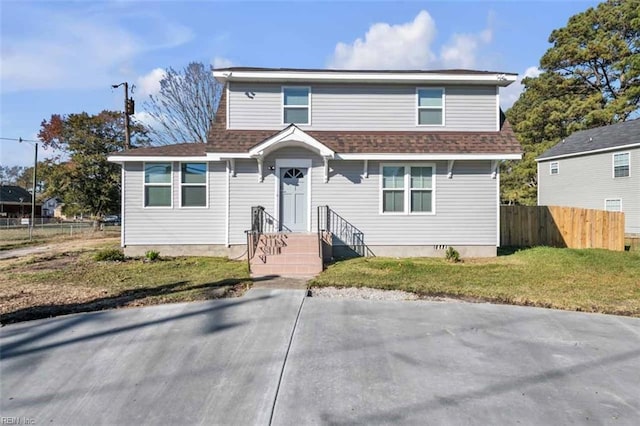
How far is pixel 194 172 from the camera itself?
39.8ft

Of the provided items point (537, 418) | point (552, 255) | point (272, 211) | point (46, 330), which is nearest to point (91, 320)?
point (46, 330)

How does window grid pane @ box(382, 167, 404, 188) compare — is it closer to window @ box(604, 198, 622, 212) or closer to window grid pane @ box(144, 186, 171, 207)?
window grid pane @ box(144, 186, 171, 207)

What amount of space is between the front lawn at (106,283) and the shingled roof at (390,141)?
361 cm

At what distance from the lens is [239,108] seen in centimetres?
1223

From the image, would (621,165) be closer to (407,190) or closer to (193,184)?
(407,190)

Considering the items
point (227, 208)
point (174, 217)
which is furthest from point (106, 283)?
point (227, 208)

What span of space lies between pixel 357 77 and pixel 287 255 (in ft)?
19.9

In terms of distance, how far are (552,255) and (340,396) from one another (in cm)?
1070

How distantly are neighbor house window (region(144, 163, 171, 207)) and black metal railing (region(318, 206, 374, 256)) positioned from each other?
4.87 metres

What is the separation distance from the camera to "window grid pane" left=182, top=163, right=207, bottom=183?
1212cm

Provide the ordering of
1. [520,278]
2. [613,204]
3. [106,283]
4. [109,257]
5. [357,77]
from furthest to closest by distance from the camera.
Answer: [613,204], [357,77], [109,257], [520,278], [106,283]

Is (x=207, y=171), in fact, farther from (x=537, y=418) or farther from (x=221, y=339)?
(x=537, y=418)

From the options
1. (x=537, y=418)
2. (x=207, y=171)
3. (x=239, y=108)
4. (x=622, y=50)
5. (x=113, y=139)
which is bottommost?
(x=537, y=418)

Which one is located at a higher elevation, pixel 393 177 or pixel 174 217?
pixel 393 177
